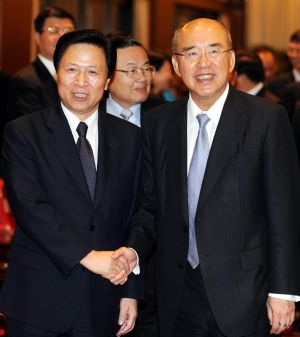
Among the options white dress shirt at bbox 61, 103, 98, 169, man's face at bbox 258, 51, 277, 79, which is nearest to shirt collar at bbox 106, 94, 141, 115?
white dress shirt at bbox 61, 103, 98, 169

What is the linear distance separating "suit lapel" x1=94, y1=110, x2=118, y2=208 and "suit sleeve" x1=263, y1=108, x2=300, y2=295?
0.57 metres

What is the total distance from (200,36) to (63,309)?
113 centimetres

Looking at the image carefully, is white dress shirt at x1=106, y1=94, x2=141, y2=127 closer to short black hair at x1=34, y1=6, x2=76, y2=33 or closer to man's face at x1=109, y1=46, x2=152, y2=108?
man's face at x1=109, y1=46, x2=152, y2=108

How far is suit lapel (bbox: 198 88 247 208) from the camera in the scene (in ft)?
8.49

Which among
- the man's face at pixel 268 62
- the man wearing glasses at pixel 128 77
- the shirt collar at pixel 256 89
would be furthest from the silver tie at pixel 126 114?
the man's face at pixel 268 62

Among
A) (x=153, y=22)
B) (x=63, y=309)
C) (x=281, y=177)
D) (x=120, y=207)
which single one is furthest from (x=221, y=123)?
(x=153, y=22)

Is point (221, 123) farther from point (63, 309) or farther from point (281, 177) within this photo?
point (63, 309)

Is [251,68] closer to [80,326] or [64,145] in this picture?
[64,145]

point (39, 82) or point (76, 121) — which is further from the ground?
point (39, 82)

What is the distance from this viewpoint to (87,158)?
264 centimetres

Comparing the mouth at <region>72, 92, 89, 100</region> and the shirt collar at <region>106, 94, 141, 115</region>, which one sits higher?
the mouth at <region>72, 92, 89, 100</region>

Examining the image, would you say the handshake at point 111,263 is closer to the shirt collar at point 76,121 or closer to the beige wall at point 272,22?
the shirt collar at point 76,121

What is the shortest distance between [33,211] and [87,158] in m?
0.29

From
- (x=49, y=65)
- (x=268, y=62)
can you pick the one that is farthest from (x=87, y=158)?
(x=268, y=62)
